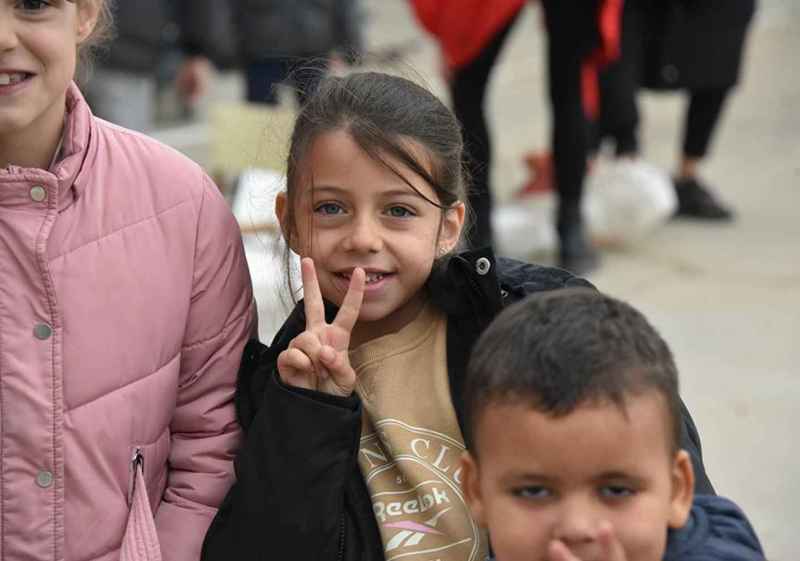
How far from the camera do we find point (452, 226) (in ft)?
8.05

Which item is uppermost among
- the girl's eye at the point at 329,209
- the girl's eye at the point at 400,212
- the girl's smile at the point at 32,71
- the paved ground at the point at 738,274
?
the girl's smile at the point at 32,71

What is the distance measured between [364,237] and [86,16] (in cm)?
57

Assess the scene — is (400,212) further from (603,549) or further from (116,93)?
(116,93)

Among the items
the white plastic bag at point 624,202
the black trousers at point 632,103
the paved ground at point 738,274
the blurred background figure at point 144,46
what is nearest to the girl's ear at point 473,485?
the paved ground at point 738,274

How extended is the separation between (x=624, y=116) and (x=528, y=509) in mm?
4365

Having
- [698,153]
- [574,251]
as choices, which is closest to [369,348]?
[574,251]

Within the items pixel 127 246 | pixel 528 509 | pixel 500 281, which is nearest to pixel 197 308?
pixel 127 246

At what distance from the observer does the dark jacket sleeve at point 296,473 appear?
2127 millimetres

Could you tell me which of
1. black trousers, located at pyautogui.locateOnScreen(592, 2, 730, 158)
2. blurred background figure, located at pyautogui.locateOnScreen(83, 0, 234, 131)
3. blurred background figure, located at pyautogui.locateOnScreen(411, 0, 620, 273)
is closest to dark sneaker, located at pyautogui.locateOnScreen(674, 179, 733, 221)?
black trousers, located at pyautogui.locateOnScreen(592, 2, 730, 158)

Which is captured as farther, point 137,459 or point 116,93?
point 116,93

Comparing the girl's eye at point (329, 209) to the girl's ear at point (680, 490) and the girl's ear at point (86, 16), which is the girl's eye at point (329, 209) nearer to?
the girl's ear at point (86, 16)

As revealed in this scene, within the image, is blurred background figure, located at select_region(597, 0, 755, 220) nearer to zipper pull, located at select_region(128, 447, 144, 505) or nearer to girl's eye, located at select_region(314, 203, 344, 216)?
girl's eye, located at select_region(314, 203, 344, 216)

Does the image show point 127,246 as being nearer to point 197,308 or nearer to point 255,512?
point 197,308

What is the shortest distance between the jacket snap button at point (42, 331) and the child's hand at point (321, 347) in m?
0.35
